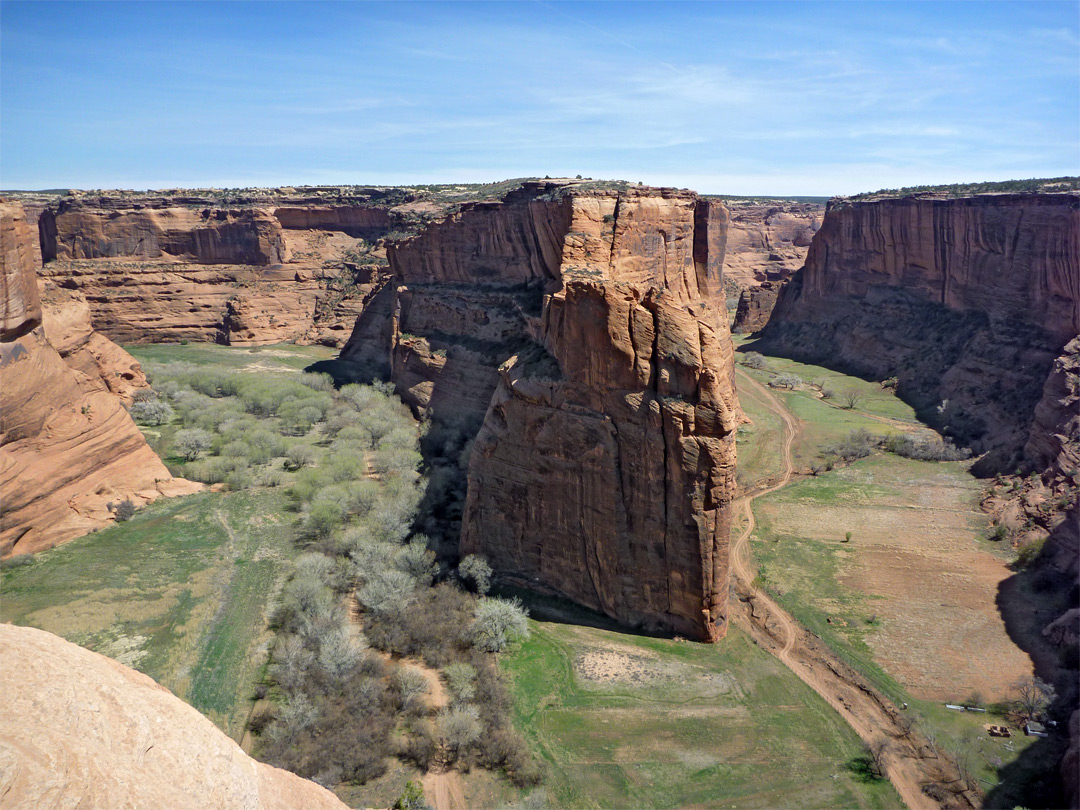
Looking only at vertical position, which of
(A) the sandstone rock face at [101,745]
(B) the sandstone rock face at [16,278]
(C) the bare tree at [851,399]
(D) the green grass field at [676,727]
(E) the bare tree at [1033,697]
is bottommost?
(D) the green grass field at [676,727]

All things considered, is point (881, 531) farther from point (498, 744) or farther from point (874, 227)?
point (874, 227)

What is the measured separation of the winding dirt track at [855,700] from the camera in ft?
49.6

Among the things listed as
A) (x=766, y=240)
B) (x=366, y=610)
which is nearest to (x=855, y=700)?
(x=366, y=610)

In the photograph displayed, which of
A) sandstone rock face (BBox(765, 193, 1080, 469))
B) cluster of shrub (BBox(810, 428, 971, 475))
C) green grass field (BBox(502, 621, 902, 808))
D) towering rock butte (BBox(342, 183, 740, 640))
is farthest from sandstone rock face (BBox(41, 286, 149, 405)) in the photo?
sandstone rock face (BBox(765, 193, 1080, 469))

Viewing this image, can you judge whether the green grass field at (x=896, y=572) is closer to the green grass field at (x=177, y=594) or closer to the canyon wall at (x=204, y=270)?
the green grass field at (x=177, y=594)

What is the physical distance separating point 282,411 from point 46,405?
630 inches

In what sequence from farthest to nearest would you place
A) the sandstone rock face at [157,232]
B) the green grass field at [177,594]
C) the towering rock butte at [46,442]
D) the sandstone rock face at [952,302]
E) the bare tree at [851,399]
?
the sandstone rock face at [157,232] → the bare tree at [851,399] → the sandstone rock face at [952,302] → the towering rock butte at [46,442] → the green grass field at [177,594]

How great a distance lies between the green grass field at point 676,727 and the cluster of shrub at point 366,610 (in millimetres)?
1008

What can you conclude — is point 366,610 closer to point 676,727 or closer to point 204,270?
point 676,727

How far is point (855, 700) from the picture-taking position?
1795 cm

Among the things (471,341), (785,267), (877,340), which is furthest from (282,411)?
(785,267)

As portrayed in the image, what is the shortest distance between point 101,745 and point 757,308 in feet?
267

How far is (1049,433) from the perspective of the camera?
31.0m

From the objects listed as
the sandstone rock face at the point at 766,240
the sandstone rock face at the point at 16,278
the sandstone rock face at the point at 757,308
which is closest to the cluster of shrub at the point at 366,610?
the sandstone rock face at the point at 16,278
